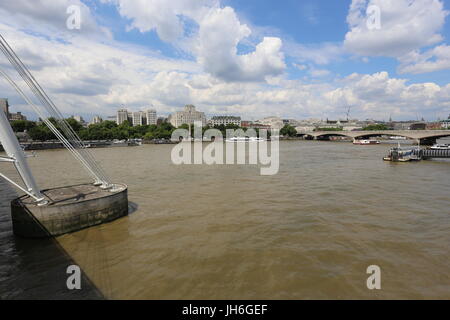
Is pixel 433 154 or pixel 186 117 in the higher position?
pixel 186 117

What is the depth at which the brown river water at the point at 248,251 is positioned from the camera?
21.9 ft

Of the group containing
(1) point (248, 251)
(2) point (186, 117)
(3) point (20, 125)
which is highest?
(2) point (186, 117)

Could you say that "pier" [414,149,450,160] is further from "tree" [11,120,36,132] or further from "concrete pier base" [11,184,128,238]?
"tree" [11,120,36,132]

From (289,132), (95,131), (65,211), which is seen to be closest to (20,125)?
(95,131)

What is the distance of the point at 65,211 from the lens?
982 cm

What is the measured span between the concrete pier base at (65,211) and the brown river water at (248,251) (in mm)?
385

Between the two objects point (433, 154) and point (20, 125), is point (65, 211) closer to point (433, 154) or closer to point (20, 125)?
point (433, 154)

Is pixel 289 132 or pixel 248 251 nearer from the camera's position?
pixel 248 251

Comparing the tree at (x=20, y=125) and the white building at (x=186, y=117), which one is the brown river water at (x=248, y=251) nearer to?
the tree at (x=20, y=125)

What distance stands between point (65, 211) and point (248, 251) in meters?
6.89

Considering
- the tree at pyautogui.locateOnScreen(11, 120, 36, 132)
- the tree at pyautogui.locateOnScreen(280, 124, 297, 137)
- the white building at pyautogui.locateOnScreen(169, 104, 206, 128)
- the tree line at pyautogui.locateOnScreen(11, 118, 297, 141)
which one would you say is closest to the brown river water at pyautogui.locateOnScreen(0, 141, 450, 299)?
the tree line at pyautogui.locateOnScreen(11, 118, 297, 141)

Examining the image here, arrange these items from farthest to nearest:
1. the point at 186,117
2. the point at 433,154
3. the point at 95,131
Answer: the point at 186,117 < the point at 95,131 < the point at 433,154

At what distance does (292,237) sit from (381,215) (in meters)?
5.46
